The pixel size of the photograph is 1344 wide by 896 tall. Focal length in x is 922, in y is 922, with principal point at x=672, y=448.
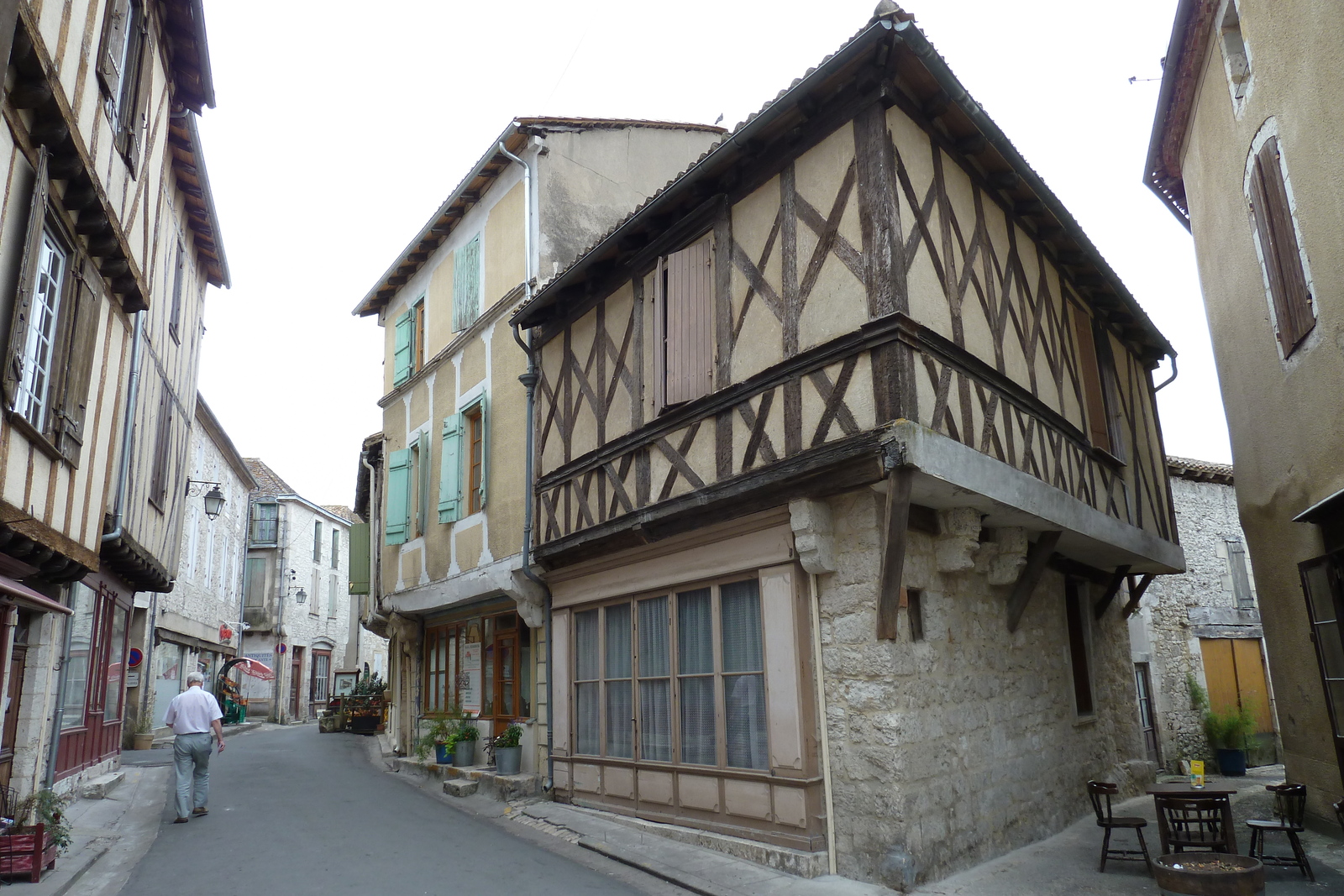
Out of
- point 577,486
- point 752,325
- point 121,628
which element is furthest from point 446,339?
point 752,325

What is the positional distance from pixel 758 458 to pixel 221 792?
8.02 m

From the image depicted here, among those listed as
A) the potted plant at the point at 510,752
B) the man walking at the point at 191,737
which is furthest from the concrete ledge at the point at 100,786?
the potted plant at the point at 510,752

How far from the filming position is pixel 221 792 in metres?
10.7

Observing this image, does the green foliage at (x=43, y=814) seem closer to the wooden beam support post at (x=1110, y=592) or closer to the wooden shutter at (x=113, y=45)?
the wooden shutter at (x=113, y=45)

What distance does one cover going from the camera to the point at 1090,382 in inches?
384

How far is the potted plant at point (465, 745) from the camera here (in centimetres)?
1144

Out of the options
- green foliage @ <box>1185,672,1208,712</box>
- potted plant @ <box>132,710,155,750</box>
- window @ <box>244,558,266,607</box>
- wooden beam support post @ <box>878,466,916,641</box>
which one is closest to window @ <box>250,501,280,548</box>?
window @ <box>244,558,266,607</box>

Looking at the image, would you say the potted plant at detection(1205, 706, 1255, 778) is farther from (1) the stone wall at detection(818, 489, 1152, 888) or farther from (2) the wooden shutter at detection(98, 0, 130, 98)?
(2) the wooden shutter at detection(98, 0, 130, 98)

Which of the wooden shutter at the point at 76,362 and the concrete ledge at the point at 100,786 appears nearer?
the wooden shutter at the point at 76,362

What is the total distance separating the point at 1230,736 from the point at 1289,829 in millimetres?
8901

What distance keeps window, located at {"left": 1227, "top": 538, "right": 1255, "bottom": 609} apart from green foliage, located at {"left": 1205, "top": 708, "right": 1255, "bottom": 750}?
7.11ft

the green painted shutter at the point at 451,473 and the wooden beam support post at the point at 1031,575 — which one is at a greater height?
the green painted shutter at the point at 451,473

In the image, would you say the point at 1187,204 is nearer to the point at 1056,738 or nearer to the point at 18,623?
the point at 1056,738

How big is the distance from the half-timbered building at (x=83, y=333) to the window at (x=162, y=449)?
0.06m
